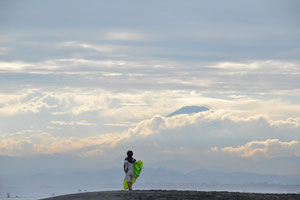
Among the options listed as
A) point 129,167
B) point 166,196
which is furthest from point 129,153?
point 166,196

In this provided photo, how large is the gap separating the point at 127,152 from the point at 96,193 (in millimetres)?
4753

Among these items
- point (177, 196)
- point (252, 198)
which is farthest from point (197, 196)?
point (252, 198)

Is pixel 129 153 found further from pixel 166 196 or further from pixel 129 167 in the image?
pixel 166 196

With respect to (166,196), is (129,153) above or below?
above

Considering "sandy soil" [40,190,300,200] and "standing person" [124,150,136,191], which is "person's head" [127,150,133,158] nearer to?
"standing person" [124,150,136,191]

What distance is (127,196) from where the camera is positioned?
92.9ft

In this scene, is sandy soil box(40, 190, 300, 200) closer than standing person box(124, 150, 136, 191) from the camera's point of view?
Yes

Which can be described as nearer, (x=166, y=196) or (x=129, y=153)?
(x=166, y=196)

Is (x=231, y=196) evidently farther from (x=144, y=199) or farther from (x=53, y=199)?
(x=53, y=199)

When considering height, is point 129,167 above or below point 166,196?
above

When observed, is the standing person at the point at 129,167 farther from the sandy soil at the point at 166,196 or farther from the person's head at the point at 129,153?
the sandy soil at the point at 166,196

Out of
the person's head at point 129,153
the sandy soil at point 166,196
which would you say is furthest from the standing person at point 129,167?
the sandy soil at point 166,196

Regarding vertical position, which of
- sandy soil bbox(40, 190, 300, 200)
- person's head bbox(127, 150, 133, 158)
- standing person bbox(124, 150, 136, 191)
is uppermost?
person's head bbox(127, 150, 133, 158)

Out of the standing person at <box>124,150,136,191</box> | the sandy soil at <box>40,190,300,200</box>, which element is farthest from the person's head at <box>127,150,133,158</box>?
the sandy soil at <box>40,190,300,200</box>
